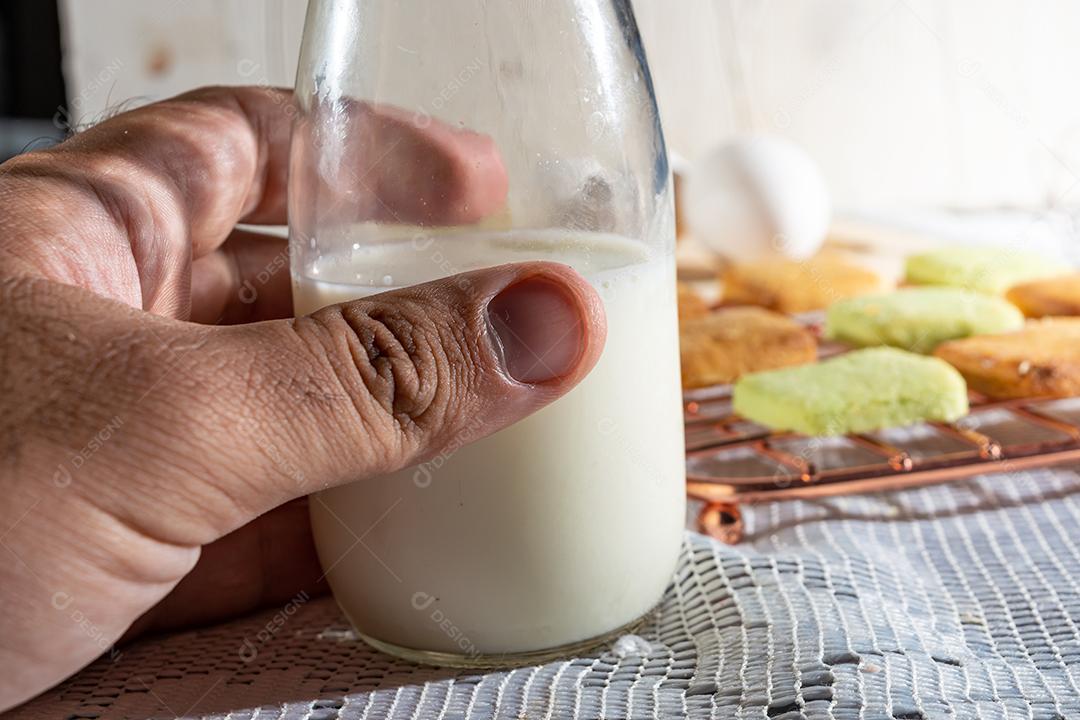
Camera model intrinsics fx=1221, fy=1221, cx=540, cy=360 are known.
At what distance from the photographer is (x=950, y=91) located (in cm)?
199

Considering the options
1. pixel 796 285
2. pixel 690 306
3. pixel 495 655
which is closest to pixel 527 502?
pixel 495 655

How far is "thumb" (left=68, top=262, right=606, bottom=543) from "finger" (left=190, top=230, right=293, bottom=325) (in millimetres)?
282

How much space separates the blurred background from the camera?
6.05 feet

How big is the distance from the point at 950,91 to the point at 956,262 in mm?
951

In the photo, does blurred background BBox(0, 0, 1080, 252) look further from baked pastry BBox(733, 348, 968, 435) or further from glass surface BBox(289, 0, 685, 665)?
glass surface BBox(289, 0, 685, 665)

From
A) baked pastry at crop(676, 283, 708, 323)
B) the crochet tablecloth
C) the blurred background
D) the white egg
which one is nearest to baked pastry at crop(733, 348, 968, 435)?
the crochet tablecloth

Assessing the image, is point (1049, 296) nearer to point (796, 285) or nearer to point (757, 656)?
point (796, 285)

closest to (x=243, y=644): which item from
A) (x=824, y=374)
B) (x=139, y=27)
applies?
(x=824, y=374)

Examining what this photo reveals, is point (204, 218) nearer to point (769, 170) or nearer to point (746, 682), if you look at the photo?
point (746, 682)

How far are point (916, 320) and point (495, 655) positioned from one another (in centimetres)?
59

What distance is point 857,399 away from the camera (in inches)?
31.0

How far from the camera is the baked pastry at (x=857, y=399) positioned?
2.57 feet

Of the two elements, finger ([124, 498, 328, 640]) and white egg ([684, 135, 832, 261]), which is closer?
finger ([124, 498, 328, 640])

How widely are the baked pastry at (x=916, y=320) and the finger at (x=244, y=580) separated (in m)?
0.52
